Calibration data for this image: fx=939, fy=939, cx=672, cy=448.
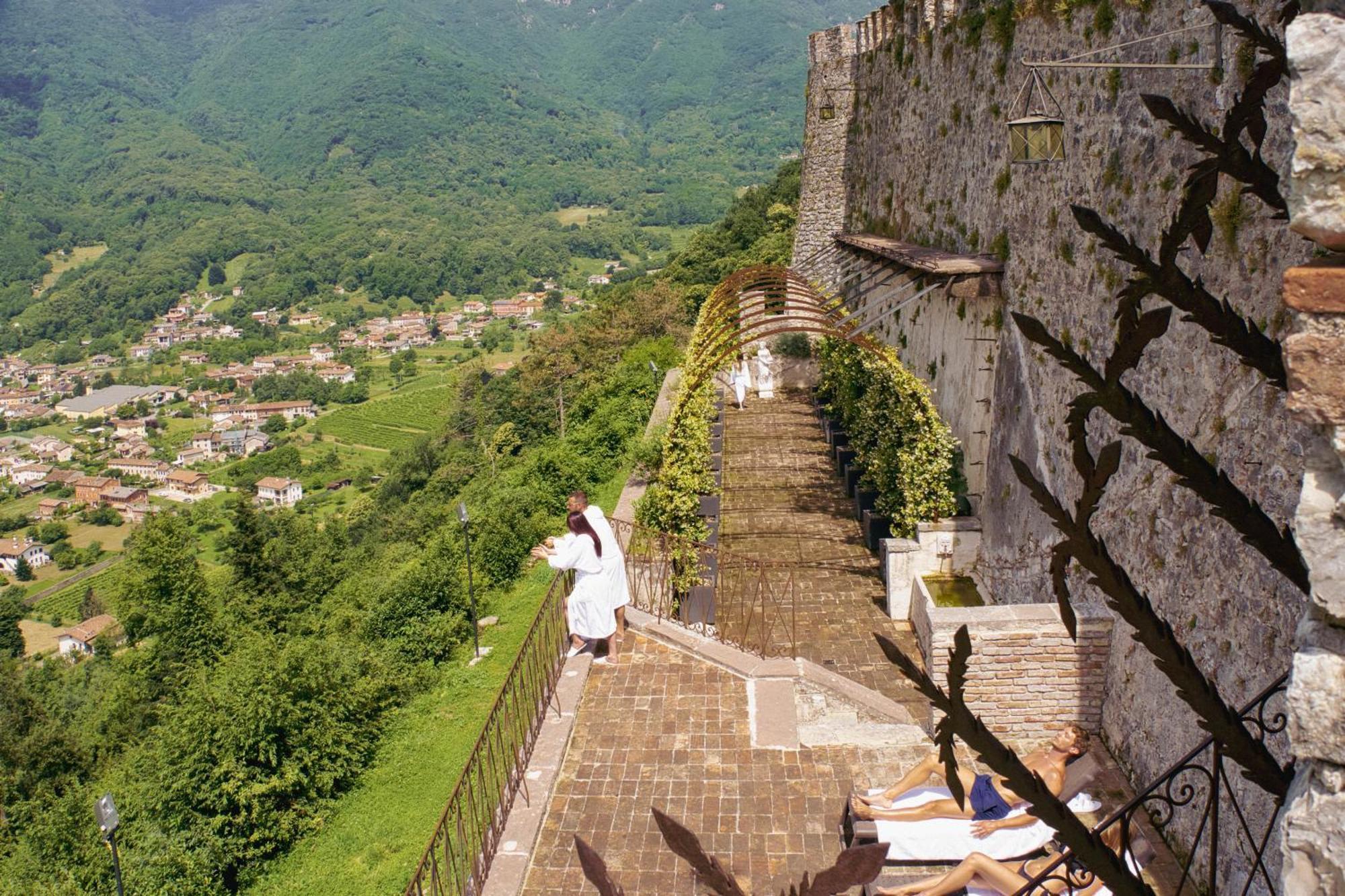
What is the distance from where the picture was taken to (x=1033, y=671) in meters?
6.45

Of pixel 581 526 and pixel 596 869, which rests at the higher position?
pixel 596 869

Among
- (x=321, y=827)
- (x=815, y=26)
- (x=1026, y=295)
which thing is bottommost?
(x=321, y=827)

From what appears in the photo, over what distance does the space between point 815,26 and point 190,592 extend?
657ft

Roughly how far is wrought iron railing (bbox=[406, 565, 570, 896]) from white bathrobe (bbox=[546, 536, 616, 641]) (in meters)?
0.21

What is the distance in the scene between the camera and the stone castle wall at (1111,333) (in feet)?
14.7

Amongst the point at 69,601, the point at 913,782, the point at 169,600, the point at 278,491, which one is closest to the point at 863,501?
the point at 913,782

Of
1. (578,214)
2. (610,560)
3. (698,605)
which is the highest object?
(578,214)

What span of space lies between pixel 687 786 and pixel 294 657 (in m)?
7.94

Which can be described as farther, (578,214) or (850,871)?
(578,214)

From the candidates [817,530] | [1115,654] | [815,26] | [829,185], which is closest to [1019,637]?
[1115,654]

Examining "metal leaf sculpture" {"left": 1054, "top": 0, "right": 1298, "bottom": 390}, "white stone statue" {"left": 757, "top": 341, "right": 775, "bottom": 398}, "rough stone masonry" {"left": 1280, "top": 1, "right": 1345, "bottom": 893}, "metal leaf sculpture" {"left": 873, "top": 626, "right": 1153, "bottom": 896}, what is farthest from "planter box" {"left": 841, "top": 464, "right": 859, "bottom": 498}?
"rough stone masonry" {"left": 1280, "top": 1, "right": 1345, "bottom": 893}

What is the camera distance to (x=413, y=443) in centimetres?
5806

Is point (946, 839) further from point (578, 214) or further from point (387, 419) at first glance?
point (578, 214)

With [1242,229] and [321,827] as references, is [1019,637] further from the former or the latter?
[321,827]
